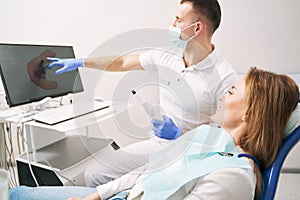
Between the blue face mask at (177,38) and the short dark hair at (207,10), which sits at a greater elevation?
the short dark hair at (207,10)

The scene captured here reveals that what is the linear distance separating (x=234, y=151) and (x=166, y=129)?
0.46m

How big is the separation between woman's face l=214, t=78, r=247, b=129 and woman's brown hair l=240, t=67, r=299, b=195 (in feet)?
0.18

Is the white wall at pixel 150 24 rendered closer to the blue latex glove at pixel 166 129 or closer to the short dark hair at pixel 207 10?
the short dark hair at pixel 207 10

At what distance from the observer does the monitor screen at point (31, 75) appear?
4.40ft

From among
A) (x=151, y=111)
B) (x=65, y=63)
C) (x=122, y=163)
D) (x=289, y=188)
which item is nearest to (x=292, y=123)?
(x=151, y=111)

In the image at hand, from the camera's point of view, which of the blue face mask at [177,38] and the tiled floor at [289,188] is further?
the tiled floor at [289,188]

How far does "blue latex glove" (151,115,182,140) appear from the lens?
4.02 ft

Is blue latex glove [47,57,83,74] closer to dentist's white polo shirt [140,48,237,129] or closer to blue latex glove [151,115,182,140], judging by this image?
dentist's white polo shirt [140,48,237,129]

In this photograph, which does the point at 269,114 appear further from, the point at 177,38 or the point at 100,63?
the point at 100,63

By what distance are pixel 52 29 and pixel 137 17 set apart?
0.78 metres

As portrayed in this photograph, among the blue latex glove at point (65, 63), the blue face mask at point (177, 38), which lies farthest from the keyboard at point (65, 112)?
the blue face mask at point (177, 38)

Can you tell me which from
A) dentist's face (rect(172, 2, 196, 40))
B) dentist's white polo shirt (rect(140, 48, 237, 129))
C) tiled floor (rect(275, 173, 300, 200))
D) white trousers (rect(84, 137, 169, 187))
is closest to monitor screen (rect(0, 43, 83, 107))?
white trousers (rect(84, 137, 169, 187))

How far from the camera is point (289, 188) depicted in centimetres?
190

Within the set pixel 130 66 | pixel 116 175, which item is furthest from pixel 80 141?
pixel 130 66
